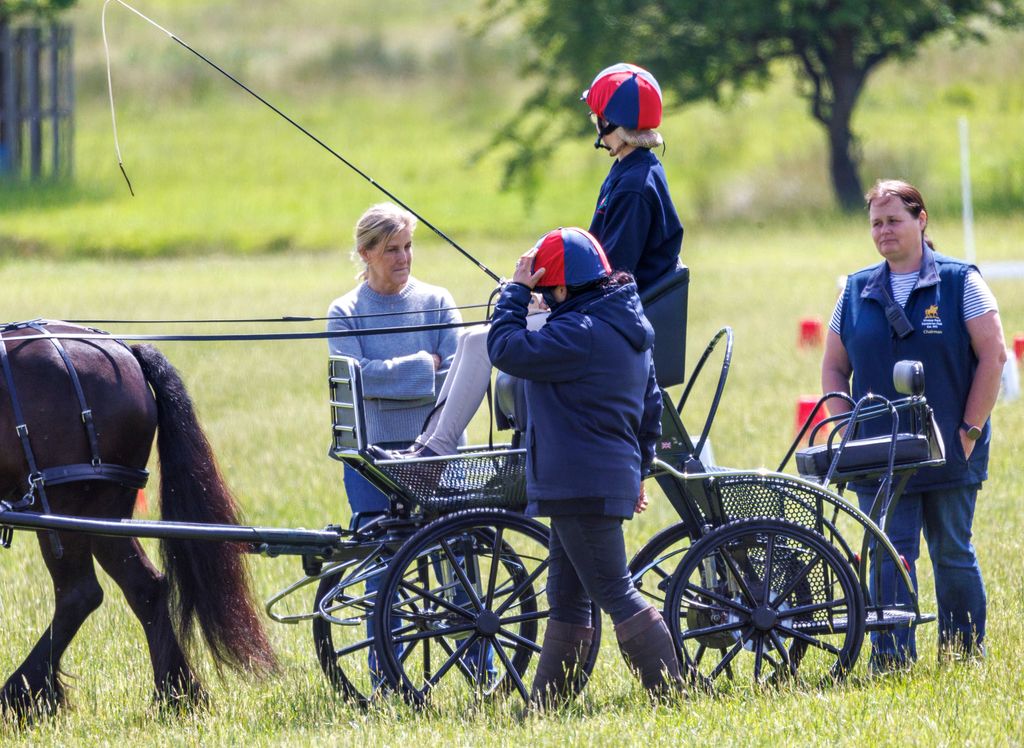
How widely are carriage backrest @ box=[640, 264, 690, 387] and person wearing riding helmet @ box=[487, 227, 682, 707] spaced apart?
0.36 m

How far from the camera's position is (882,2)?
31703mm

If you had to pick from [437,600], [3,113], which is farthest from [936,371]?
[3,113]

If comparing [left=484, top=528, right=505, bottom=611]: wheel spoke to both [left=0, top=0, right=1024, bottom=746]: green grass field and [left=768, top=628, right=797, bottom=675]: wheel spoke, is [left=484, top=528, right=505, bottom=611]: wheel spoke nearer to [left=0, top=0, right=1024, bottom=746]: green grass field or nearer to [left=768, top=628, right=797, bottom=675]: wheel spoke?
[left=0, top=0, right=1024, bottom=746]: green grass field

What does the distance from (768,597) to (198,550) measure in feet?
7.41

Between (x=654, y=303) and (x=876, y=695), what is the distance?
1578 mm

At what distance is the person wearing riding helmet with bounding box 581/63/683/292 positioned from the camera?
5.10 m

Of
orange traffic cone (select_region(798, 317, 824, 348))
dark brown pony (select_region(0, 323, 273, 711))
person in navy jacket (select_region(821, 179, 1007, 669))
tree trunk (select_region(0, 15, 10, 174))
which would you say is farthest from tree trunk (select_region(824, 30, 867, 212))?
dark brown pony (select_region(0, 323, 273, 711))

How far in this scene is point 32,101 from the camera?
33.8 m

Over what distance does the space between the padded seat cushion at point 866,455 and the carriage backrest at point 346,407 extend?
166cm

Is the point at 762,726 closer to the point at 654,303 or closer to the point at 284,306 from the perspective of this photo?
the point at 654,303

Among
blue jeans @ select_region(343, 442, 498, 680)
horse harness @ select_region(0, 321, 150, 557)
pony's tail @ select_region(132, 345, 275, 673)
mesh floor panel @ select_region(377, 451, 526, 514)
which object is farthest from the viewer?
pony's tail @ select_region(132, 345, 275, 673)

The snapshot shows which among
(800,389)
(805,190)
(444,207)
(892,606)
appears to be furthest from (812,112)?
(892,606)

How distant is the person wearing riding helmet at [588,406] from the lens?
4.75 m

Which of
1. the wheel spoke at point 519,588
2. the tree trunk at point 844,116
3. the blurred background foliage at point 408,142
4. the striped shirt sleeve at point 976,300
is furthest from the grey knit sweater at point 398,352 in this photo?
the tree trunk at point 844,116
